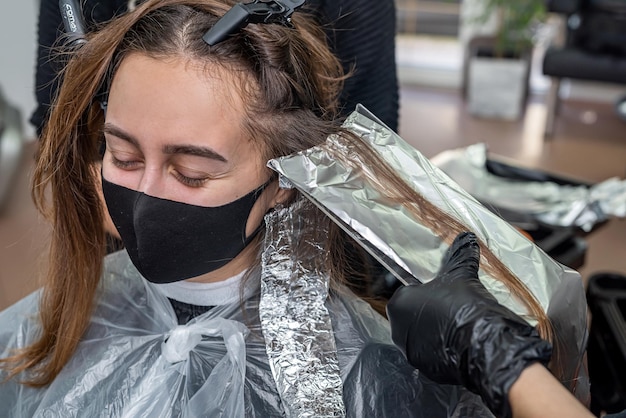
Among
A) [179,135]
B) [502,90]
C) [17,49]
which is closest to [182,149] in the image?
[179,135]

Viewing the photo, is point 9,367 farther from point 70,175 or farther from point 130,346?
point 70,175

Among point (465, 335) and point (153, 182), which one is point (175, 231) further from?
point (465, 335)

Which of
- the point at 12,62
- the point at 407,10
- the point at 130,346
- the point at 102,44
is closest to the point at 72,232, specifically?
the point at 130,346

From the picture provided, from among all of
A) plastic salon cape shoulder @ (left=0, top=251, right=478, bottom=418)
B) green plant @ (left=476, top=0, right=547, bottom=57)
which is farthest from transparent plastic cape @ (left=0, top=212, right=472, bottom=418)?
green plant @ (left=476, top=0, right=547, bottom=57)

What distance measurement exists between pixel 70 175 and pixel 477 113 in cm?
326

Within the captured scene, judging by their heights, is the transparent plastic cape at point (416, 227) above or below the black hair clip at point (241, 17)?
below

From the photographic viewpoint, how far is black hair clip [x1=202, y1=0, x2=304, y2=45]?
0.96m

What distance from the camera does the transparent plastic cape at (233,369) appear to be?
109 centimetres

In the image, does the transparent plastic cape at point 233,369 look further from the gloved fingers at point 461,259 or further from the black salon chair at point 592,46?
the black salon chair at point 592,46

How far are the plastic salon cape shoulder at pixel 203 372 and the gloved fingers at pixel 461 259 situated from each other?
0.24m

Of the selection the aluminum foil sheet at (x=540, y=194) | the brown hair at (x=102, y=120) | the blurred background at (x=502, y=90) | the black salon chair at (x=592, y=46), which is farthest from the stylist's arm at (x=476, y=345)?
the black salon chair at (x=592, y=46)

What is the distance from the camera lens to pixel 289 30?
3.54ft

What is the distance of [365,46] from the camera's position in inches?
57.2

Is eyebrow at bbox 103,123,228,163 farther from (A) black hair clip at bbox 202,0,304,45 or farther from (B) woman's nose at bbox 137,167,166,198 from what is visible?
(A) black hair clip at bbox 202,0,304,45
